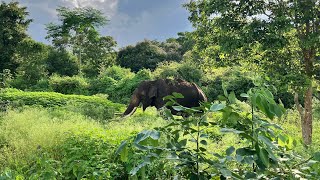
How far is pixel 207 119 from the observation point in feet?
3.99

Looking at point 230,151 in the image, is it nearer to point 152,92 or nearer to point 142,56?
point 152,92

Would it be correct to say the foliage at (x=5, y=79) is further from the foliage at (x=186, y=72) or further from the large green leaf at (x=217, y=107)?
the large green leaf at (x=217, y=107)

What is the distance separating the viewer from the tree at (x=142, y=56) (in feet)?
92.5

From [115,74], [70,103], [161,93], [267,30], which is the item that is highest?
[115,74]

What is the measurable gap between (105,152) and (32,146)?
1412 millimetres

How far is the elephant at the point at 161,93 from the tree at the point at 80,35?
1764cm

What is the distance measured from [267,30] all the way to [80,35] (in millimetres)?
23668

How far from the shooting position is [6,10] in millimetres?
26172

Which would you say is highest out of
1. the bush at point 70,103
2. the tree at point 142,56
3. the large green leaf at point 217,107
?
the tree at point 142,56

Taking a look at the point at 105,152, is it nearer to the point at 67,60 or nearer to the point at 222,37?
the point at 222,37

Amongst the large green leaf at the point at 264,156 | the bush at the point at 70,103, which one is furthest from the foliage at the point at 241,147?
the bush at the point at 70,103

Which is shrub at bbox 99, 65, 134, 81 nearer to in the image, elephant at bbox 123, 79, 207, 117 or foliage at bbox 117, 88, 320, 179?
elephant at bbox 123, 79, 207, 117

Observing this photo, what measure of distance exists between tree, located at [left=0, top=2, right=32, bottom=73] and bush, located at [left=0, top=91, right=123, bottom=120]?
467 inches

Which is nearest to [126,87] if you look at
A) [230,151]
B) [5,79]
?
[5,79]
